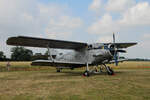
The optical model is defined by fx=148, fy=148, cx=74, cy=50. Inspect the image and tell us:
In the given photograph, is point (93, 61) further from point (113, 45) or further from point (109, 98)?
point (109, 98)

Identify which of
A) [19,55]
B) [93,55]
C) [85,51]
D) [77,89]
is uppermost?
[19,55]

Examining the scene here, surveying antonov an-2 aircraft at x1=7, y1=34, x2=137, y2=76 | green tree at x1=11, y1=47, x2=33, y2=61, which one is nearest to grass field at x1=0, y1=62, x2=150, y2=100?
antonov an-2 aircraft at x1=7, y1=34, x2=137, y2=76

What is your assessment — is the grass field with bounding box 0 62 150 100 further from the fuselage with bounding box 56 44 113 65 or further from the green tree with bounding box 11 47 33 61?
the green tree with bounding box 11 47 33 61

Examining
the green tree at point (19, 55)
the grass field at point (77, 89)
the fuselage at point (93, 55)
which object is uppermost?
the green tree at point (19, 55)

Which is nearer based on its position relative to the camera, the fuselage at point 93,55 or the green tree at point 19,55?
the fuselage at point 93,55

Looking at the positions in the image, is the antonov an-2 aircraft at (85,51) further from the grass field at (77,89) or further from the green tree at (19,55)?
the green tree at (19,55)

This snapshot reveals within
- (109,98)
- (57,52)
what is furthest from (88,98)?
(57,52)

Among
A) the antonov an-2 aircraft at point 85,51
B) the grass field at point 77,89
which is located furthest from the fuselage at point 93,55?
the grass field at point 77,89

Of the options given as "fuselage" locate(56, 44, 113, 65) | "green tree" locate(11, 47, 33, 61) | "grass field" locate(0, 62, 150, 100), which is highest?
"green tree" locate(11, 47, 33, 61)

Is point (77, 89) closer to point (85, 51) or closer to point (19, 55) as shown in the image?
point (85, 51)

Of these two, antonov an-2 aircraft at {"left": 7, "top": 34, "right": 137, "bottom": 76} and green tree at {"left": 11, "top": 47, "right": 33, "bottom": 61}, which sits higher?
green tree at {"left": 11, "top": 47, "right": 33, "bottom": 61}

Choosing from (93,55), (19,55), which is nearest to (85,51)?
(93,55)

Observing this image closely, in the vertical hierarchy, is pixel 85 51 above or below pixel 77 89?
above

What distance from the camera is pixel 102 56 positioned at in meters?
12.6
